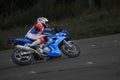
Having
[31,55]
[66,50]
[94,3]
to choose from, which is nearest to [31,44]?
[31,55]

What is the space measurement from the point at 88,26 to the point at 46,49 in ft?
31.6

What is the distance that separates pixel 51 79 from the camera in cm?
1006

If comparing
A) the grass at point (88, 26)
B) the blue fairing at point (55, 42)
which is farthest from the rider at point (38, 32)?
the grass at point (88, 26)

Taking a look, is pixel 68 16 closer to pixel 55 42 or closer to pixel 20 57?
pixel 55 42

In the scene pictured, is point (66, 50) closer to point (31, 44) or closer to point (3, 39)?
point (31, 44)

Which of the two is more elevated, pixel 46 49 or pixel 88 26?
pixel 88 26

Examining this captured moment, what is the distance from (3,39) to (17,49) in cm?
778

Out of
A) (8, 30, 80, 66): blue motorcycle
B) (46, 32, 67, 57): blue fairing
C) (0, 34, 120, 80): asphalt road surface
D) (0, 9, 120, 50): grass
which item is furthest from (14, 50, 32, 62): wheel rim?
(0, 9, 120, 50): grass

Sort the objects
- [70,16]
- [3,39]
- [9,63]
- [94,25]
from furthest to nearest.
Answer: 1. [70,16]
2. [94,25]
3. [3,39]
4. [9,63]

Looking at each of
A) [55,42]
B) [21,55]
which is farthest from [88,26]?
[21,55]

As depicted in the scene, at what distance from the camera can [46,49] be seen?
13.4 metres

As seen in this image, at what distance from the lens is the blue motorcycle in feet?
42.7

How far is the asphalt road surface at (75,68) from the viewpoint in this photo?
10203mm

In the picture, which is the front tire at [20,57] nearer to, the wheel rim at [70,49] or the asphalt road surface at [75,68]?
the asphalt road surface at [75,68]
